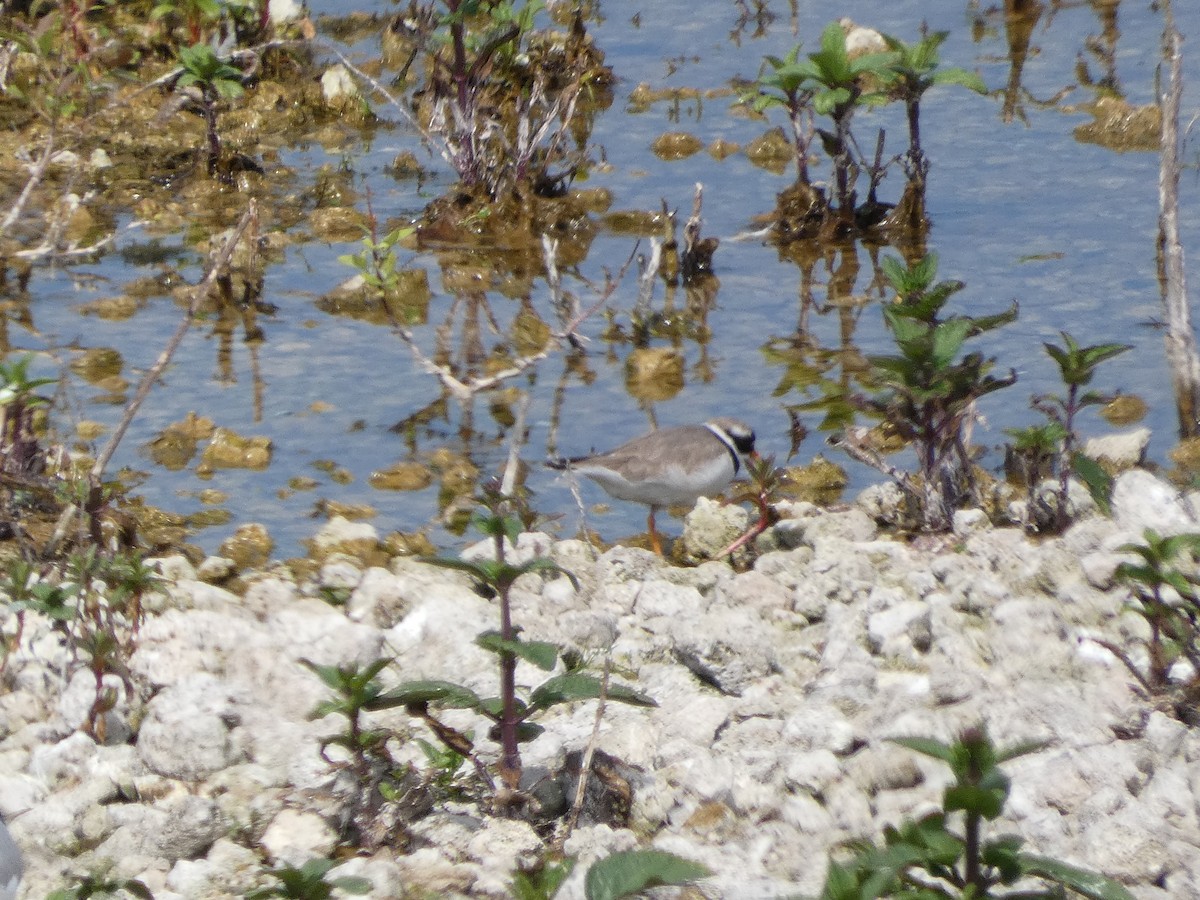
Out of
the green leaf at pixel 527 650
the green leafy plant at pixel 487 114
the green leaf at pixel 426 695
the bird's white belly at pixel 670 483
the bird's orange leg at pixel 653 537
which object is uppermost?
the green leafy plant at pixel 487 114

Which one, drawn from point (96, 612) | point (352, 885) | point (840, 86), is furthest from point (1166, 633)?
point (840, 86)

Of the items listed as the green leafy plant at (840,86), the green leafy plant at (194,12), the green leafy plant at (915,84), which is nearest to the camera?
the green leafy plant at (840,86)

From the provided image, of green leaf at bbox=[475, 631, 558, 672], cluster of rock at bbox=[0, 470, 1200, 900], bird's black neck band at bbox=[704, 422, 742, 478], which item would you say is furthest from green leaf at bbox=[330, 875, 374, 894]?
bird's black neck band at bbox=[704, 422, 742, 478]

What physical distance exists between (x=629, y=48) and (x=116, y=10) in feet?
11.3

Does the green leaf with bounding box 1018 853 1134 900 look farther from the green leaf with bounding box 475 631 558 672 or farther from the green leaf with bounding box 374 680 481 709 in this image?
the green leaf with bounding box 374 680 481 709

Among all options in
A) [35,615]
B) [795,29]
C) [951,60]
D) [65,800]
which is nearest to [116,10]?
[795,29]

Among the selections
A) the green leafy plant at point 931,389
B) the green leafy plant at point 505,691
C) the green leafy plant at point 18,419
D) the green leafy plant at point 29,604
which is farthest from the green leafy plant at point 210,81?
the green leafy plant at point 505,691

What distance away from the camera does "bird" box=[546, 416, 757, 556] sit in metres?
5.83

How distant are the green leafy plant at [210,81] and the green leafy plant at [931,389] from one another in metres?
4.76

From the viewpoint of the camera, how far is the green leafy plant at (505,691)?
135 inches

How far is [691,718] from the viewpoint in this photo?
155 inches

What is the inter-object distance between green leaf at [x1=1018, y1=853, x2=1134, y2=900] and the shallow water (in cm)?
287

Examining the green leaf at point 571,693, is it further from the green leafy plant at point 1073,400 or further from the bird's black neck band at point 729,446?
the bird's black neck band at point 729,446

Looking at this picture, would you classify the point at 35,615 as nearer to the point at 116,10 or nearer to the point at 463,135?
the point at 463,135
